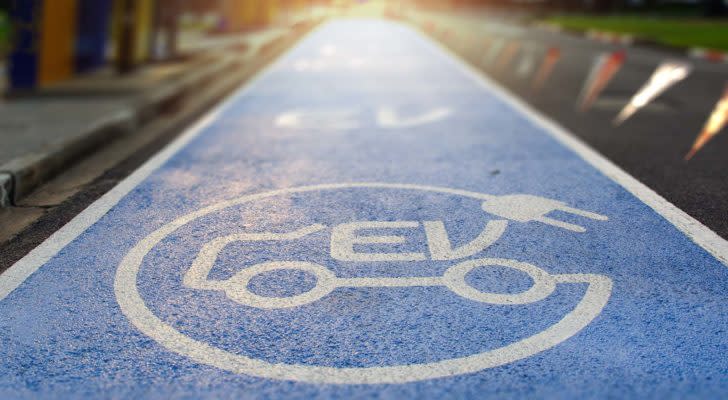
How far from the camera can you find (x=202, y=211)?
5586 mm

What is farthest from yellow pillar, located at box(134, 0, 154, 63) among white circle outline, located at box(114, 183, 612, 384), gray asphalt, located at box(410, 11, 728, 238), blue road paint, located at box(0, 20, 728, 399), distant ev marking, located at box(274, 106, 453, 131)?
white circle outline, located at box(114, 183, 612, 384)

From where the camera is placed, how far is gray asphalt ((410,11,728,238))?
245 inches

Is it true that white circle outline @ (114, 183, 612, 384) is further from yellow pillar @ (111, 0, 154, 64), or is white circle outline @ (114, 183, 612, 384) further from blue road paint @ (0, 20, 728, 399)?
yellow pillar @ (111, 0, 154, 64)

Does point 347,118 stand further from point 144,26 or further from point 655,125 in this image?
point 144,26

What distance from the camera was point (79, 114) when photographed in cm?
912

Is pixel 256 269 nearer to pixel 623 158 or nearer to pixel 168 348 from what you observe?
pixel 168 348

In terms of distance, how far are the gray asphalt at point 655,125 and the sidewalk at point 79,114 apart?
4490mm

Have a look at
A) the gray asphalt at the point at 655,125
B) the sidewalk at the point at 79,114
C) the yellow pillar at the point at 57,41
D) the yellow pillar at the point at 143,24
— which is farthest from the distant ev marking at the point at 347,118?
the yellow pillar at the point at 143,24

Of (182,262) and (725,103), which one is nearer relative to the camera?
(182,262)

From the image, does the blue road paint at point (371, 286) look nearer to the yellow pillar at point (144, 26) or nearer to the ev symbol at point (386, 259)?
the ev symbol at point (386, 259)

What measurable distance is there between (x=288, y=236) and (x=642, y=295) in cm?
197

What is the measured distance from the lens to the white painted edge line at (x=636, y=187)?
16.1 feet

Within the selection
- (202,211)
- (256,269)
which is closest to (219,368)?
(256,269)

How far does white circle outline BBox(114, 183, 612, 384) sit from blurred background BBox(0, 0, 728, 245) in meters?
1.44
